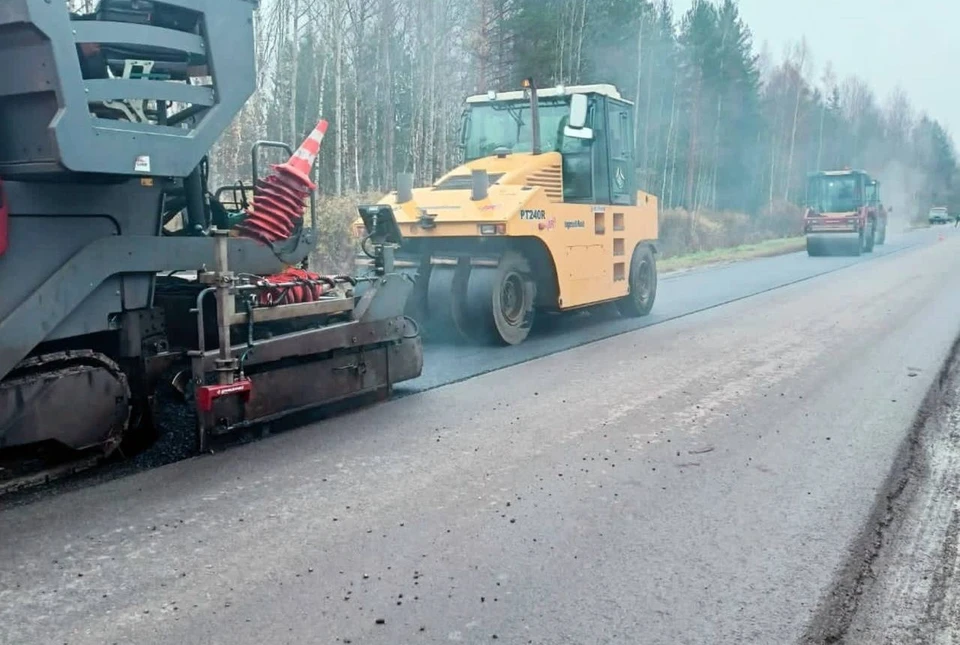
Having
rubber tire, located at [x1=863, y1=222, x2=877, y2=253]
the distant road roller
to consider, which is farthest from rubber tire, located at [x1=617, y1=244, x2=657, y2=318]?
rubber tire, located at [x1=863, y1=222, x2=877, y2=253]

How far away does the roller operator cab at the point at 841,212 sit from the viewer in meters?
27.0

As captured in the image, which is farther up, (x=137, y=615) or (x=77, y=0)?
(x=77, y=0)

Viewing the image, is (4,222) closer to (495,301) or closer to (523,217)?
(495,301)

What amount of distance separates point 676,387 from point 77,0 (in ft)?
47.4

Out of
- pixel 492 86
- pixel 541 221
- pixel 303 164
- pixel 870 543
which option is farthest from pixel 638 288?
pixel 492 86

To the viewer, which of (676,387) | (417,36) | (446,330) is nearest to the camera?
(676,387)

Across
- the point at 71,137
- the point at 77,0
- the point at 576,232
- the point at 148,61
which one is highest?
the point at 77,0

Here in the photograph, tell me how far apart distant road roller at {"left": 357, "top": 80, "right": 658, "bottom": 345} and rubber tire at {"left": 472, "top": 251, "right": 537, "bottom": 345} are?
0.01m

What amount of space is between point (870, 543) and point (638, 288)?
7891 millimetres

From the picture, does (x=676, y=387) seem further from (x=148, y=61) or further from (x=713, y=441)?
(x=148, y=61)

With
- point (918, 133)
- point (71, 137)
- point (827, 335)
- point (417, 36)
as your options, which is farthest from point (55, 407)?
point (918, 133)

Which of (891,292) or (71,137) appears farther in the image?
(891,292)

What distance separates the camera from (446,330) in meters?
9.38

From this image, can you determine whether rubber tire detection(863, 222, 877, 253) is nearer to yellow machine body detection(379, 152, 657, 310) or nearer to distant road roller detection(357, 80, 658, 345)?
distant road roller detection(357, 80, 658, 345)
